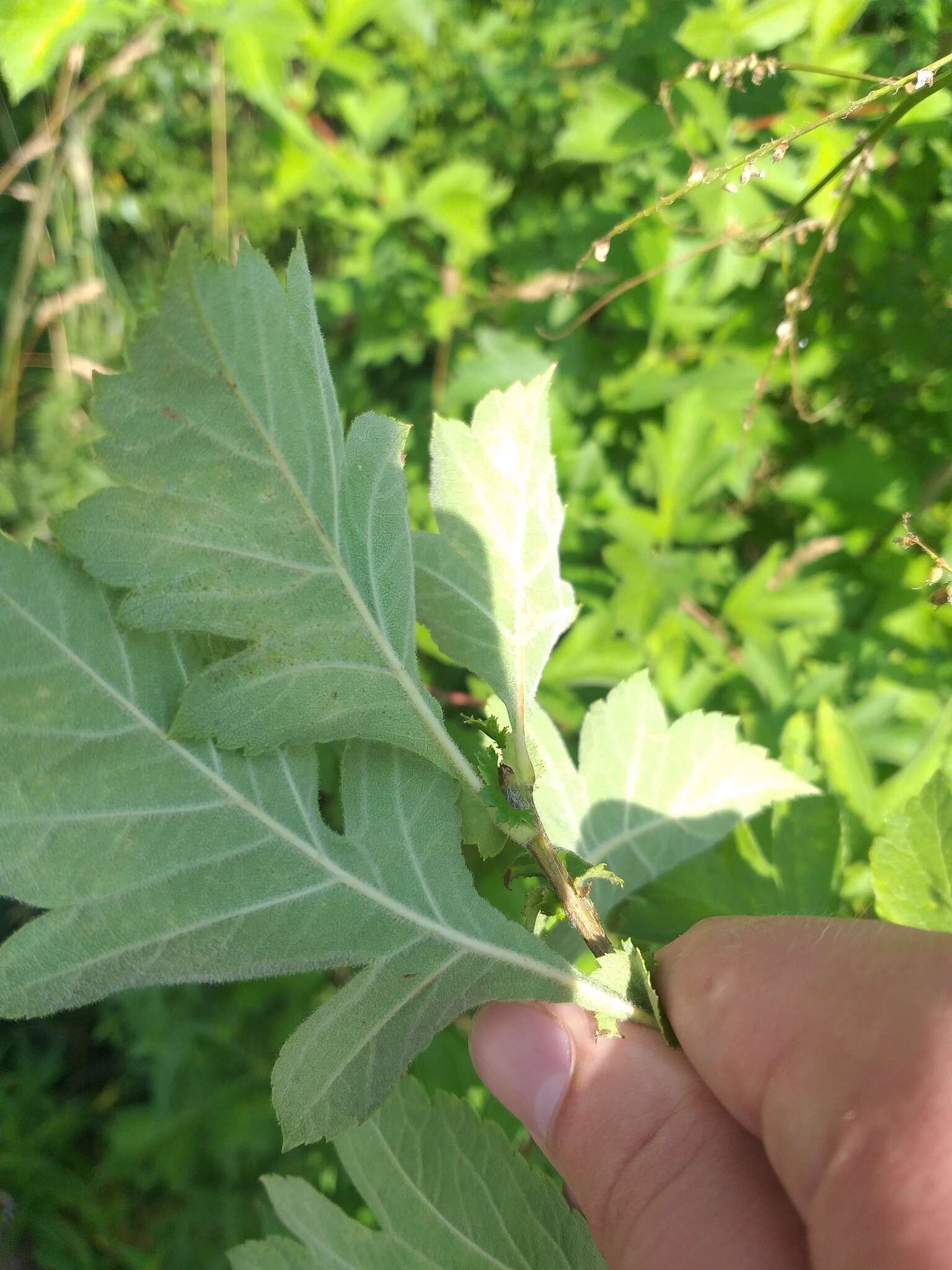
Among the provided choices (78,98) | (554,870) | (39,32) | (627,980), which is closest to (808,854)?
(627,980)

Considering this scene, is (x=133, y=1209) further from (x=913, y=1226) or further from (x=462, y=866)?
(x=913, y=1226)

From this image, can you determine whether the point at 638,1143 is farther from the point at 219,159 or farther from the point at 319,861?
the point at 219,159

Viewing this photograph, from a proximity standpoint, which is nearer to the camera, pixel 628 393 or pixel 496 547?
pixel 496 547

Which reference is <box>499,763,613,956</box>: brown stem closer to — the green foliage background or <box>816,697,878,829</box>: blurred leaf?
the green foliage background

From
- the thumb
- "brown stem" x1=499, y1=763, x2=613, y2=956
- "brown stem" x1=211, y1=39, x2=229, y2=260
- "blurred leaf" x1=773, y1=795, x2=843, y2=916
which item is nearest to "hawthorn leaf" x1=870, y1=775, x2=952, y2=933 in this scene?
"blurred leaf" x1=773, y1=795, x2=843, y2=916

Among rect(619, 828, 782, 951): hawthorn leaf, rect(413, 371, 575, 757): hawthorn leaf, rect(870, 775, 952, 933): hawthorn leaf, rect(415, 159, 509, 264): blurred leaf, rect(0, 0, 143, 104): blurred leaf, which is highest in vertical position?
rect(0, 0, 143, 104): blurred leaf
